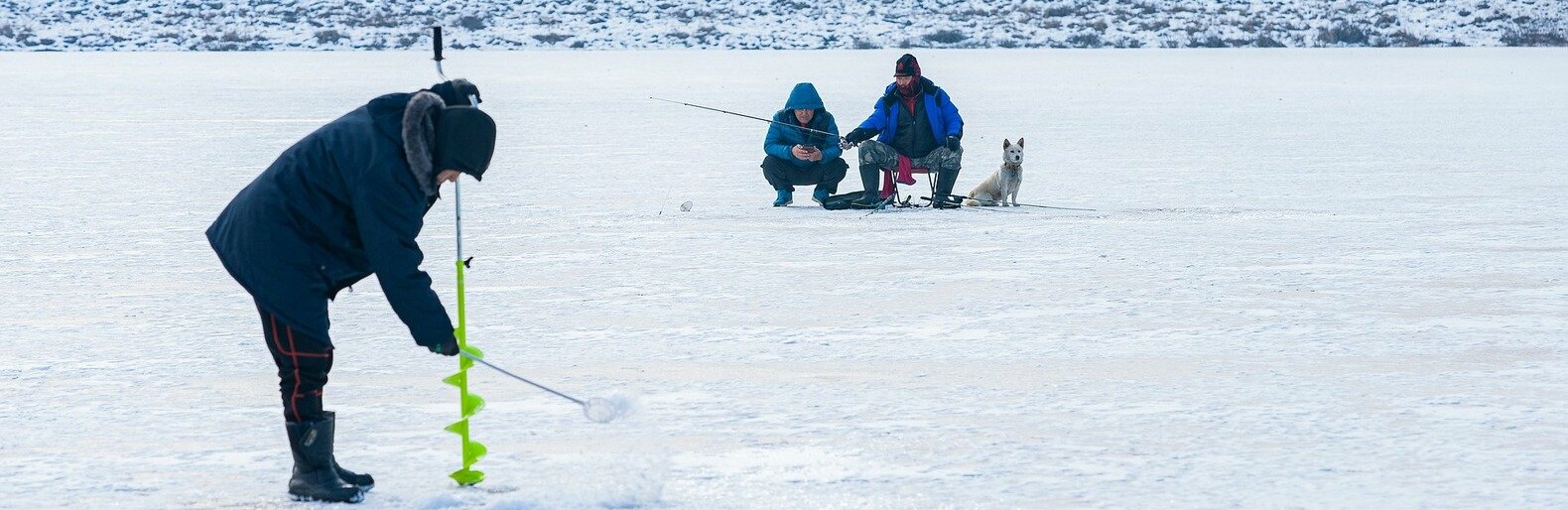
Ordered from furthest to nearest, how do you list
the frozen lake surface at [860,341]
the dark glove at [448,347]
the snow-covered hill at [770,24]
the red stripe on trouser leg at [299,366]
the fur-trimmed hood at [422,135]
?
the snow-covered hill at [770,24] → the frozen lake surface at [860,341] → the red stripe on trouser leg at [299,366] → the dark glove at [448,347] → the fur-trimmed hood at [422,135]

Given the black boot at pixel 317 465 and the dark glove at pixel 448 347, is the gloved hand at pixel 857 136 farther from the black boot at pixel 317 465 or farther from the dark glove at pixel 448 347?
the dark glove at pixel 448 347

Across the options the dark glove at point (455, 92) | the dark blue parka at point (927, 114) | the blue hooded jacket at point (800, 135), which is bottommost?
the blue hooded jacket at point (800, 135)

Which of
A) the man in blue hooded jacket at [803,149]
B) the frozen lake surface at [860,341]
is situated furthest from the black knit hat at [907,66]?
the frozen lake surface at [860,341]

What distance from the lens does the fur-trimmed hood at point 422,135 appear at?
10.8ft

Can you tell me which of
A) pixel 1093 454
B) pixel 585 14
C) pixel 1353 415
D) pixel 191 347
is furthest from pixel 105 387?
pixel 585 14

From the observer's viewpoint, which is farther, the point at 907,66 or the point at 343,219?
the point at 907,66

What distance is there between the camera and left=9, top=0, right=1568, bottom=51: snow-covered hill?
142ft

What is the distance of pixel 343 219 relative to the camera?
3436 millimetres

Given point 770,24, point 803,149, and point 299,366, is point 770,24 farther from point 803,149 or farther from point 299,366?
point 299,366

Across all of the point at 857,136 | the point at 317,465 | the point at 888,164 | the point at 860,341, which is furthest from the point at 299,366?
the point at 888,164

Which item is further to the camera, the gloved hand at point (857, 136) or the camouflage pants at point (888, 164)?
the camouflage pants at point (888, 164)

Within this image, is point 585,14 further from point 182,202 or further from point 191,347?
point 191,347

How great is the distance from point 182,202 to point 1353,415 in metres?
7.12

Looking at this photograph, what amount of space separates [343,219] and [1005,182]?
663 cm
